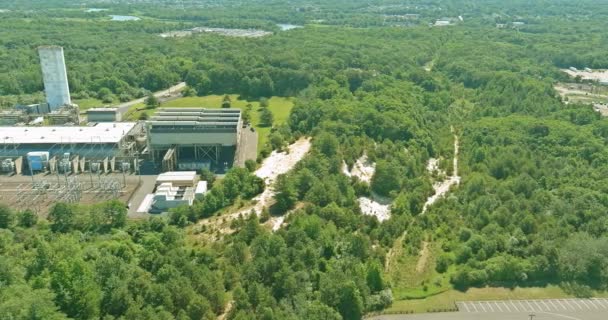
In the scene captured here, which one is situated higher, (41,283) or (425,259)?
(41,283)

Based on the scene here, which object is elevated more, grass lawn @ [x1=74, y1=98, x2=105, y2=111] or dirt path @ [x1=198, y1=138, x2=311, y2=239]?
dirt path @ [x1=198, y1=138, x2=311, y2=239]

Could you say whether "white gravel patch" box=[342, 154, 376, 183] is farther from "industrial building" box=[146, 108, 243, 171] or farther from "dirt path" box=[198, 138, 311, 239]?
"industrial building" box=[146, 108, 243, 171]

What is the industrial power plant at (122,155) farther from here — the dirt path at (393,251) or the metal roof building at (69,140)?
the dirt path at (393,251)

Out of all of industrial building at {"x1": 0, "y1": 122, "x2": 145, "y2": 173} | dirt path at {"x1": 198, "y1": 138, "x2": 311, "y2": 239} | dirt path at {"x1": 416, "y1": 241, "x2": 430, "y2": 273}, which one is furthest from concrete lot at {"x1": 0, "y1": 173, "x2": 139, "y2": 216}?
dirt path at {"x1": 416, "y1": 241, "x2": 430, "y2": 273}

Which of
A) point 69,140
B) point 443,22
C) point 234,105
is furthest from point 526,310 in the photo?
point 443,22

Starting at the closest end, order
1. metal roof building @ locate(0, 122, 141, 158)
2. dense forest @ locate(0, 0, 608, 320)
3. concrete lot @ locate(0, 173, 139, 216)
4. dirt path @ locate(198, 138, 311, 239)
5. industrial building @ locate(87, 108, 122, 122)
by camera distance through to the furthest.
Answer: dense forest @ locate(0, 0, 608, 320), dirt path @ locate(198, 138, 311, 239), concrete lot @ locate(0, 173, 139, 216), metal roof building @ locate(0, 122, 141, 158), industrial building @ locate(87, 108, 122, 122)

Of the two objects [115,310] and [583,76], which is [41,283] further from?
[583,76]

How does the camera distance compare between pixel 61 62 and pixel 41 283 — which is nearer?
pixel 41 283

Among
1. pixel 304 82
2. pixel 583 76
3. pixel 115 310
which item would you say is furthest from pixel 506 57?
pixel 115 310
